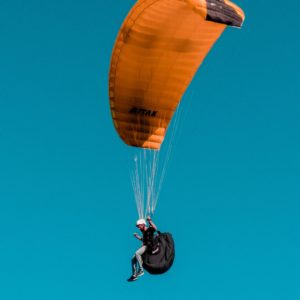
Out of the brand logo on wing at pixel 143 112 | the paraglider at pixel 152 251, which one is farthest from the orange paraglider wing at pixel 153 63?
the paraglider at pixel 152 251

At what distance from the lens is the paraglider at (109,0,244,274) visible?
75.0 feet

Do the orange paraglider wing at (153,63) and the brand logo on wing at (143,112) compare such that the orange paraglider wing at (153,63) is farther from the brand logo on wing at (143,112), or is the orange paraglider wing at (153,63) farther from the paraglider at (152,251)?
the paraglider at (152,251)

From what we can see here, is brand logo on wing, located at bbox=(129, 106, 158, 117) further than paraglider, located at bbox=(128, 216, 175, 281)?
Yes

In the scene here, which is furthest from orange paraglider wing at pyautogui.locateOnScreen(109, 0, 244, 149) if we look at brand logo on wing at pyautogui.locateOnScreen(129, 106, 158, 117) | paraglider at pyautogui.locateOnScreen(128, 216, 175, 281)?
paraglider at pyautogui.locateOnScreen(128, 216, 175, 281)

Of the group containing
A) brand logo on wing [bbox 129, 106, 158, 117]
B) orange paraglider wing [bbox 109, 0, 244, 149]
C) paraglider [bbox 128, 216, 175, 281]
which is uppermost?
orange paraglider wing [bbox 109, 0, 244, 149]

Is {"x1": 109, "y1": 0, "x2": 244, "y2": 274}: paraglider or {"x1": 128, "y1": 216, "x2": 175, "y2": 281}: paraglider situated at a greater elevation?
{"x1": 109, "y1": 0, "x2": 244, "y2": 274}: paraglider

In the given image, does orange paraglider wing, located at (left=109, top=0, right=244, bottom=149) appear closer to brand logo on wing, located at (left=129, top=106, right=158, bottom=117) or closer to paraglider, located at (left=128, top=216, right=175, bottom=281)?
brand logo on wing, located at (left=129, top=106, right=158, bottom=117)

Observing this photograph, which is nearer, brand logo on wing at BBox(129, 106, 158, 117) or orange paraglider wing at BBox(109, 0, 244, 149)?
orange paraglider wing at BBox(109, 0, 244, 149)

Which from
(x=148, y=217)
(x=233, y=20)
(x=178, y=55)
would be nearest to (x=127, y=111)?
(x=178, y=55)

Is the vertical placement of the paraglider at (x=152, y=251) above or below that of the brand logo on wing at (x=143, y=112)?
below

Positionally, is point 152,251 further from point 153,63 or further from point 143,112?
point 153,63

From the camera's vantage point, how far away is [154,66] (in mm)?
24625

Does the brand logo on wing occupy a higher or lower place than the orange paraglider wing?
lower

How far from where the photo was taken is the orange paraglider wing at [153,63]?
22844mm
